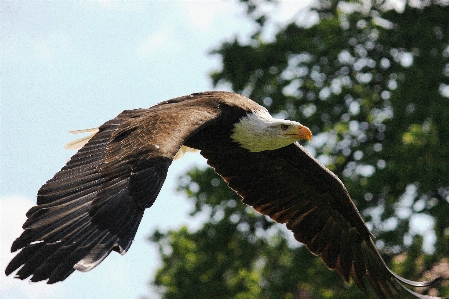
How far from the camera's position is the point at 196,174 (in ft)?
55.5

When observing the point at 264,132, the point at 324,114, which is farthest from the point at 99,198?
the point at 324,114

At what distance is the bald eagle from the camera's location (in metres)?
6.70

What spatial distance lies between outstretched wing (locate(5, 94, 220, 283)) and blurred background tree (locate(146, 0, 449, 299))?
7.72m

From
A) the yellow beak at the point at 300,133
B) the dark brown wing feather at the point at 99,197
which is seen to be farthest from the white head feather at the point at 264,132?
the dark brown wing feather at the point at 99,197

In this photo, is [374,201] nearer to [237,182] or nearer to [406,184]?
[406,184]

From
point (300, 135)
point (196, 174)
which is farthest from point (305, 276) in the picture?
point (300, 135)

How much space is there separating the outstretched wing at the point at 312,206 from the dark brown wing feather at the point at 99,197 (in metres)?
1.51

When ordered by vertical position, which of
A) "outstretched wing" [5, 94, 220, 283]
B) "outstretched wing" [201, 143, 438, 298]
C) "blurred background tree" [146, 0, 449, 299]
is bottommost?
"outstretched wing" [5, 94, 220, 283]

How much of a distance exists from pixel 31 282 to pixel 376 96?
11579mm

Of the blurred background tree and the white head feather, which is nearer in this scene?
the white head feather

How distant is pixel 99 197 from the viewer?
7.08 m

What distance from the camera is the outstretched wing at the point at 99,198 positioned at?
654 cm

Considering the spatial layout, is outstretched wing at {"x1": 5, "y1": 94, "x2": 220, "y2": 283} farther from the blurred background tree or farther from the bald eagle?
the blurred background tree

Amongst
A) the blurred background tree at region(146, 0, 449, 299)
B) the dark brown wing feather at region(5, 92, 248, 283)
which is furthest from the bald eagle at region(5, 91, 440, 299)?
the blurred background tree at region(146, 0, 449, 299)
